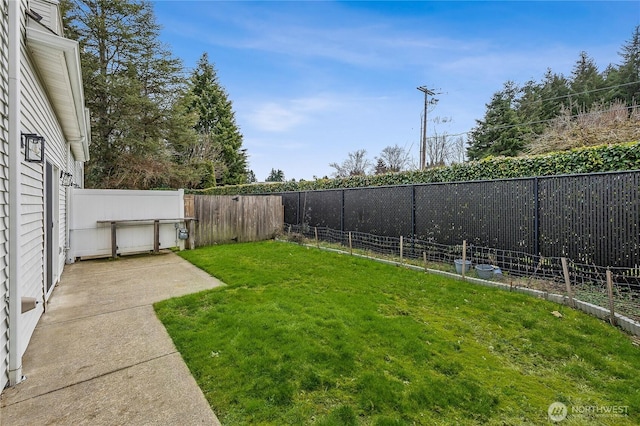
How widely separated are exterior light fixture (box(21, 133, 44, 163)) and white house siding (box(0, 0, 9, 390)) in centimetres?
50

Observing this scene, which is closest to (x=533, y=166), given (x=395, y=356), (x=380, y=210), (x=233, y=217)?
(x=380, y=210)

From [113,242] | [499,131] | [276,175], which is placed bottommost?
[113,242]

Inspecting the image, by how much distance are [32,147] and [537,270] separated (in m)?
6.75

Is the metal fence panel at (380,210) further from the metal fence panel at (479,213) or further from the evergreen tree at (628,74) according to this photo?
the evergreen tree at (628,74)

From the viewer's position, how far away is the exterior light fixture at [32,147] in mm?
2546

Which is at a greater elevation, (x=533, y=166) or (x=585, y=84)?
(x=585, y=84)

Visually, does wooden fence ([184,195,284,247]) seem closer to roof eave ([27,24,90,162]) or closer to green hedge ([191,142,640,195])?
green hedge ([191,142,640,195])

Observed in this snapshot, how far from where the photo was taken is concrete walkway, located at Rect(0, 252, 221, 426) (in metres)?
1.84

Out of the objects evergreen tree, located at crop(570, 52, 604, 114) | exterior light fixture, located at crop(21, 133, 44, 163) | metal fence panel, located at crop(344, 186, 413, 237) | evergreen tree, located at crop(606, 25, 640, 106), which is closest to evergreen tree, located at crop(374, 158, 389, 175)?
evergreen tree, located at crop(570, 52, 604, 114)

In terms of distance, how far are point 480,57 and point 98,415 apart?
1265 centimetres

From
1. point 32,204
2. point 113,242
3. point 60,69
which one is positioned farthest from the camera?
point 113,242

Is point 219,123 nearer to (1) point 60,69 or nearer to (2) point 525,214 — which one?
(1) point 60,69

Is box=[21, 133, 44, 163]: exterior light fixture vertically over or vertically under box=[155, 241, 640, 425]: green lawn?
over

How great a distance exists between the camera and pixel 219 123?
22.8 m
